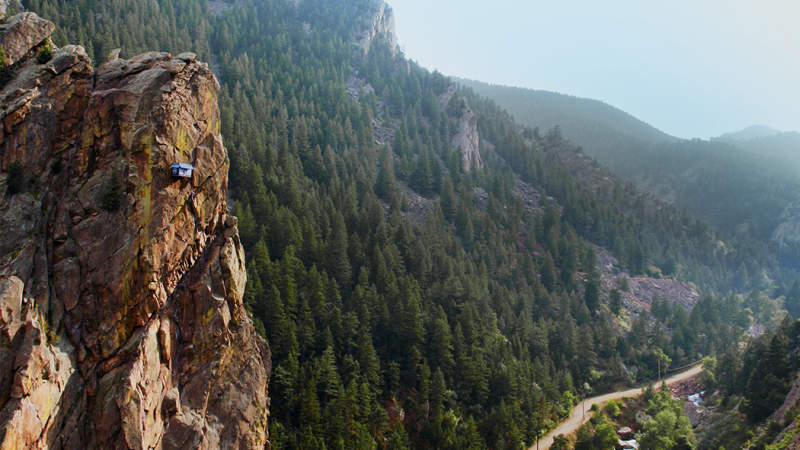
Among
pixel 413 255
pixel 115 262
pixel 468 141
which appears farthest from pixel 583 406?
pixel 468 141

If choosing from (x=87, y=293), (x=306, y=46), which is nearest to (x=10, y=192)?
(x=87, y=293)

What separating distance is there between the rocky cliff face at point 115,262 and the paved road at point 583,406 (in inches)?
1903

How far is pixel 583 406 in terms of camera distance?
85875mm

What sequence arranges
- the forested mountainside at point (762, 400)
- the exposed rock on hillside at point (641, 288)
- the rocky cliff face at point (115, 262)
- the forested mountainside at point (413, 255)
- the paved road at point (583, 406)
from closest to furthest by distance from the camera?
the rocky cliff face at point (115, 262), the forested mountainside at point (762, 400), the forested mountainside at point (413, 255), the paved road at point (583, 406), the exposed rock on hillside at point (641, 288)

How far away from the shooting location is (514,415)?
2736 inches

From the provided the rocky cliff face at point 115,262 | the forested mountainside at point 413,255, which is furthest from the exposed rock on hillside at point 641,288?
the rocky cliff face at point 115,262

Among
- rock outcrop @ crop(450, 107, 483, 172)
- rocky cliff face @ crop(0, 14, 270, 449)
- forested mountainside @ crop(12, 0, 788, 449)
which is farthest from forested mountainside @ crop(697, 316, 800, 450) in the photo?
rock outcrop @ crop(450, 107, 483, 172)

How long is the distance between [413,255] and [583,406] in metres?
39.7

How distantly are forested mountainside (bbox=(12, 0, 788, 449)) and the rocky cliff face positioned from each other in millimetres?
15620

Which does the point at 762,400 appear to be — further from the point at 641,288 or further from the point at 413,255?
the point at 641,288

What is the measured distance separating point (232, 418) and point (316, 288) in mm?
31475

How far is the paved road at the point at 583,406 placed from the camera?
7512cm

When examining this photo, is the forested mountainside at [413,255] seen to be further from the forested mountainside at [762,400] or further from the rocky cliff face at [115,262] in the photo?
the forested mountainside at [762,400]

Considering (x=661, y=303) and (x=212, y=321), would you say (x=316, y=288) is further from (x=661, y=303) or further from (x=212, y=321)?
(x=661, y=303)
